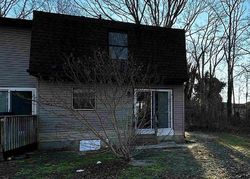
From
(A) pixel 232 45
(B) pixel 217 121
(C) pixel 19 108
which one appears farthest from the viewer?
(A) pixel 232 45

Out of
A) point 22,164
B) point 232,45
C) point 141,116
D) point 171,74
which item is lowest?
point 22,164

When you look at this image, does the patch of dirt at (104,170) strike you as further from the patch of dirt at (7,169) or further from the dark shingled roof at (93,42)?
the dark shingled roof at (93,42)

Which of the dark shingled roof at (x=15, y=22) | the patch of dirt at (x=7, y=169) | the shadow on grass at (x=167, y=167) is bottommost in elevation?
the patch of dirt at (x=7, y=169)

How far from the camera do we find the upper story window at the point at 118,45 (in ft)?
48.2

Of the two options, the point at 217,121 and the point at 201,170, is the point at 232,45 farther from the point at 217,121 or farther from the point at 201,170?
the point at 201,170

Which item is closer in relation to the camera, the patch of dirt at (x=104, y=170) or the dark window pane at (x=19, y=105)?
the patch of dirt at (x=104, y=170)

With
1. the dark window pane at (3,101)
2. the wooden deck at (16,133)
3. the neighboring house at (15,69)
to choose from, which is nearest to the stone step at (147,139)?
the wooden deck at (16,133)

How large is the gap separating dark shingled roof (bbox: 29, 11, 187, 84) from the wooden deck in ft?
6.33

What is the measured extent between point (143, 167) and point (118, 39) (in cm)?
739

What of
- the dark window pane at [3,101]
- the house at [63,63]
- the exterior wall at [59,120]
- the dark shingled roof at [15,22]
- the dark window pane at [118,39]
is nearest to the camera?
the exterior wall at [59,120]

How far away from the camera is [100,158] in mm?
10531

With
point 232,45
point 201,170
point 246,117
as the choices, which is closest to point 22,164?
point 201,170

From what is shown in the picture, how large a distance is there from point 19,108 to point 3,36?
10.8 feet

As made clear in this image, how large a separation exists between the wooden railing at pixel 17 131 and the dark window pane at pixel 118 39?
471cm
